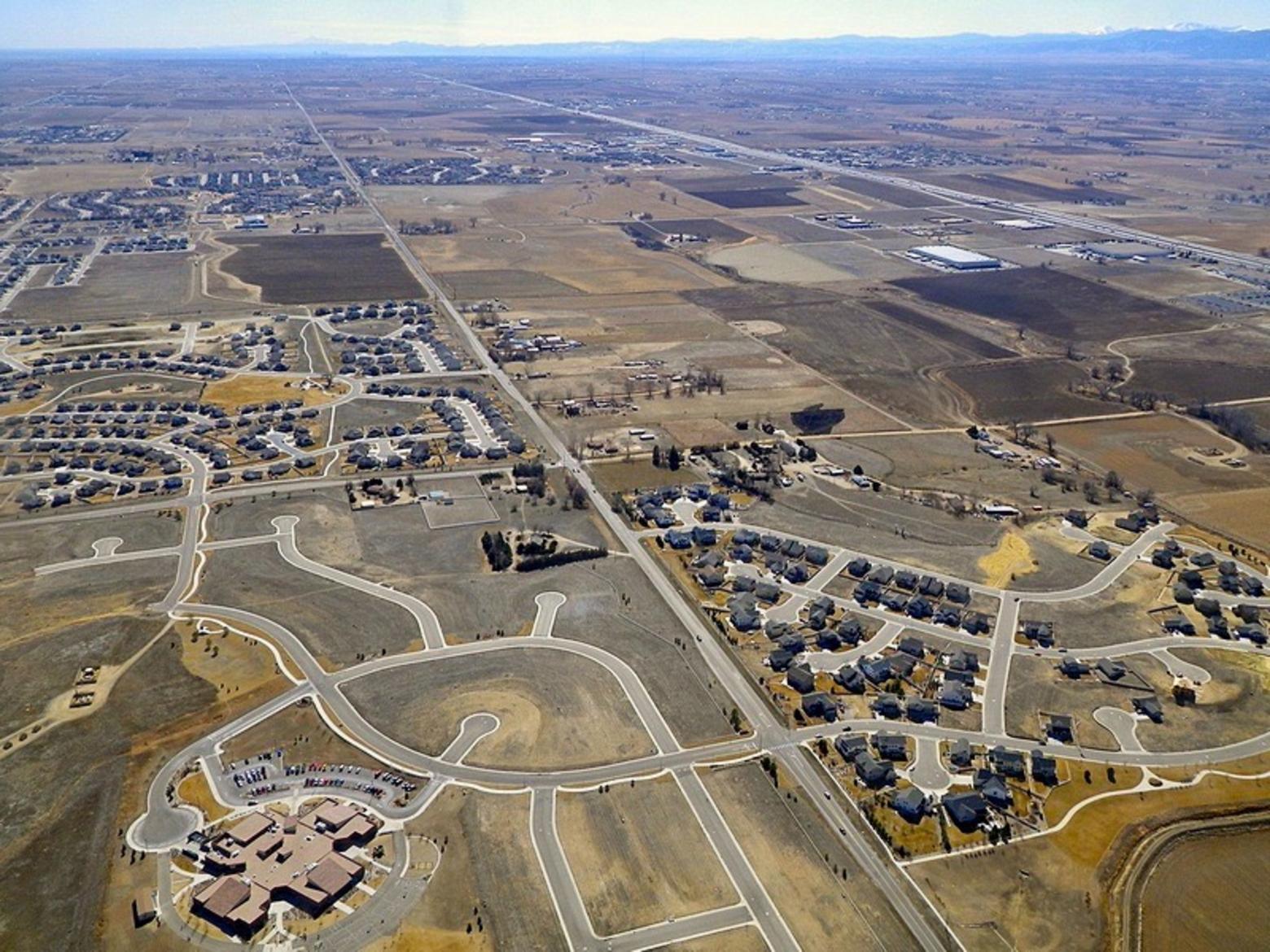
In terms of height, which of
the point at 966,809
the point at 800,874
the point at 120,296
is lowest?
the point at 120,296

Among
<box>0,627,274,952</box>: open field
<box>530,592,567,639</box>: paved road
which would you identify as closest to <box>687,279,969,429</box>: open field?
<box>530,592,567,639</box>: paved road

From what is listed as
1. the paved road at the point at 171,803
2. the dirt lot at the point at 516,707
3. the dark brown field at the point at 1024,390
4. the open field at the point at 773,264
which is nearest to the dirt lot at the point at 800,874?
the dirt lot at the point at 516,707

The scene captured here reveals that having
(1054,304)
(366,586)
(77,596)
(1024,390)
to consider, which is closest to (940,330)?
(1024,390)

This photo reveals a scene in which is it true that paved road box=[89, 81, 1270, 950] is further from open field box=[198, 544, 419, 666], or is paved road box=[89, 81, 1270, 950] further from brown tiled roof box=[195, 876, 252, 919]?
brown tiled roof box=[195, 876, 252, 919]

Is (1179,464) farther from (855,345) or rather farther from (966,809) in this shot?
(966,809)

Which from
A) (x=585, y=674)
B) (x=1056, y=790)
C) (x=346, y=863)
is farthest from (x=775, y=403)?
(x=346, y=863)

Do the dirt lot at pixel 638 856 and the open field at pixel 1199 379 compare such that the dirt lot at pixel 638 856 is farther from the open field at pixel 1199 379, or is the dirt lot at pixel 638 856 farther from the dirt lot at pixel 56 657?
the open field at pixel 1199 379
